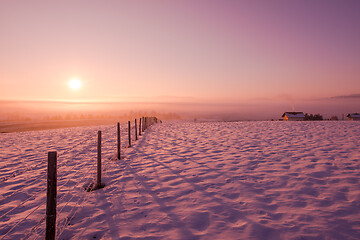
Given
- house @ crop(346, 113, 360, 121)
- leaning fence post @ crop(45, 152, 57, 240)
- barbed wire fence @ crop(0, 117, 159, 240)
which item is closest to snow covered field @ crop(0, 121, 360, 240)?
barbed wire fence @ crop(0, 117, 159, 240)

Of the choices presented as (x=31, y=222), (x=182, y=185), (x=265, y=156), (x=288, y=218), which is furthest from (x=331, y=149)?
(x=31, y=222)

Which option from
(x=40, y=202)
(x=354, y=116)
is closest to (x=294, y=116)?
(x=354, y=116)

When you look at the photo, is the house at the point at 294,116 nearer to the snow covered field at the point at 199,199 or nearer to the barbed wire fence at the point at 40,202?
the snow covered field at the point at 199,199

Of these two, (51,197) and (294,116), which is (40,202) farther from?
(294,116)

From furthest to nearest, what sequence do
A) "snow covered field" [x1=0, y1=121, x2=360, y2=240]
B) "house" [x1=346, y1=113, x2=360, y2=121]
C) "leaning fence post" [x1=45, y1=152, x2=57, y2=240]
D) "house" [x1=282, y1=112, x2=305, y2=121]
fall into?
"house" [x1=346, y1=113, x2=360, y2=121], "house" [x1=282, y1=112, x2=305, y2=121], "snow covered field" [x1=0, y1=121, x2=360, y2=240], "leaning fence post" [x1=45, y1=152, x2=57, y2=240]

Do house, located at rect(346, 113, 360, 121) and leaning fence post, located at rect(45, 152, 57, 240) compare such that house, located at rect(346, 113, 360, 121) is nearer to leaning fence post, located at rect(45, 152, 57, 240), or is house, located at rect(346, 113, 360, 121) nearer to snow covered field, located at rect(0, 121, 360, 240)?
snow covered field, located at rect(0, 121, 360, 240)

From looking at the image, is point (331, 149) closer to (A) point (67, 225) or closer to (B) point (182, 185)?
(B) point (182, 185)

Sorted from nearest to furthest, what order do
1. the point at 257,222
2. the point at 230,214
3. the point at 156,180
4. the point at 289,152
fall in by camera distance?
the point at 257,222 → the point at 230,214 → the point at 156,180 → the point at 289,152

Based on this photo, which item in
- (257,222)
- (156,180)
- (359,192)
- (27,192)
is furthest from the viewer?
(156,180)

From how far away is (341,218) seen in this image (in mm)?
3465

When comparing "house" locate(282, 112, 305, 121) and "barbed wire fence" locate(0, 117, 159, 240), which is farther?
"house" locate(282, 112, 305, 121)

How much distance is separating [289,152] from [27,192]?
29.7 feet

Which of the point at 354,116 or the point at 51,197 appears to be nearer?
the point at 51,197

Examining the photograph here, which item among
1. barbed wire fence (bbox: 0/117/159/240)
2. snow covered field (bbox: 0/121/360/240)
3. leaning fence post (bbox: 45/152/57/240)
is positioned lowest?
barbed wire fence (bbox: 0/117/159/240)
